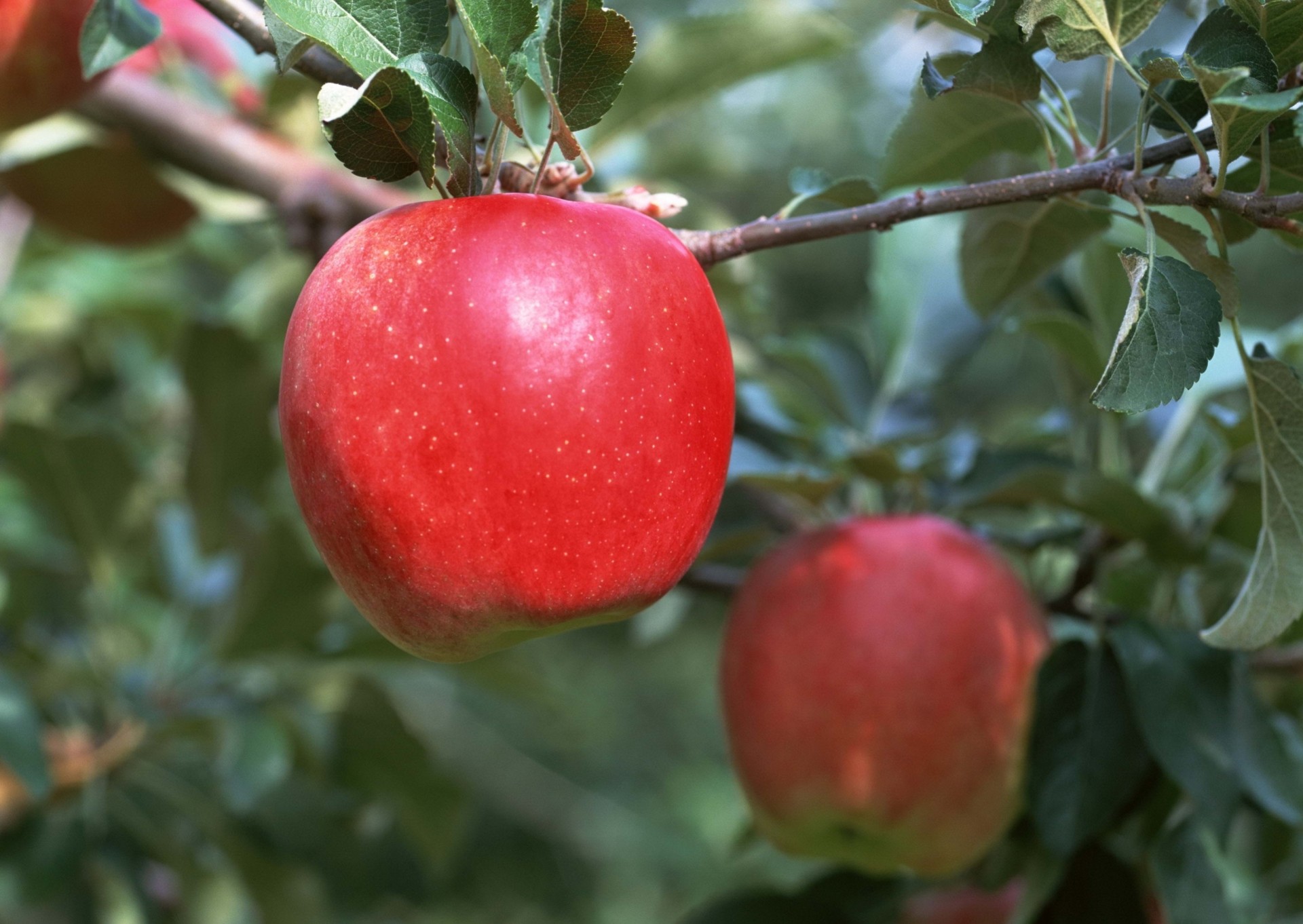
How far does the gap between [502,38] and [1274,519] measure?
388 millimetres

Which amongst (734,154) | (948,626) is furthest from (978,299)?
(734,154)

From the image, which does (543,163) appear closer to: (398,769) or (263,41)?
(263,41)

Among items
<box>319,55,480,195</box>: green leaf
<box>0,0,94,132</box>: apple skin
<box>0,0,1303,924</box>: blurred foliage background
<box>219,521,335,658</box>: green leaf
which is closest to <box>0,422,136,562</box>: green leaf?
<box>0,0,1303,924</box>: blurred foliage background

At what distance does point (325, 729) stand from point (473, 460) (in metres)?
0.79

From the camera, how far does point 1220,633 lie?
1.76 feet

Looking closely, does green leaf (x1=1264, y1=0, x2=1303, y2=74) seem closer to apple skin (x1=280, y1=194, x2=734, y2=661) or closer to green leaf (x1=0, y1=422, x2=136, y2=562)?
apple skin (x1=280, y1=194, x2=734, y2=661)

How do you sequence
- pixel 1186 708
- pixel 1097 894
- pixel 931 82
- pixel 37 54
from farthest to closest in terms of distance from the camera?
pixel 1097 894, pixel 1186 708, pixel 37 54, pixel 931 82

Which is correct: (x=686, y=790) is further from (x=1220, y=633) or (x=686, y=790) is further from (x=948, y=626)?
(x=1220, y=633)

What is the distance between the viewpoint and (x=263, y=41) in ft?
1.65

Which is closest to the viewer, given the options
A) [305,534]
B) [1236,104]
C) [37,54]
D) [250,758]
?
[1236,104]

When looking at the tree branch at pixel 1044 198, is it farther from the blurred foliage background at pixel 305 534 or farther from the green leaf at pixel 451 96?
the blurred foliage background at pixel 305 534

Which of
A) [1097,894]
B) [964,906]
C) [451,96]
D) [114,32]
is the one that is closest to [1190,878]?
[1097,894]

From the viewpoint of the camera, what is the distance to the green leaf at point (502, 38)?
1.43 feet

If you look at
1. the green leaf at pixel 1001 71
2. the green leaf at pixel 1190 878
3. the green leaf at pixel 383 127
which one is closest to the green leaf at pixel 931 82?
the green leaf at pixel 1001 71
